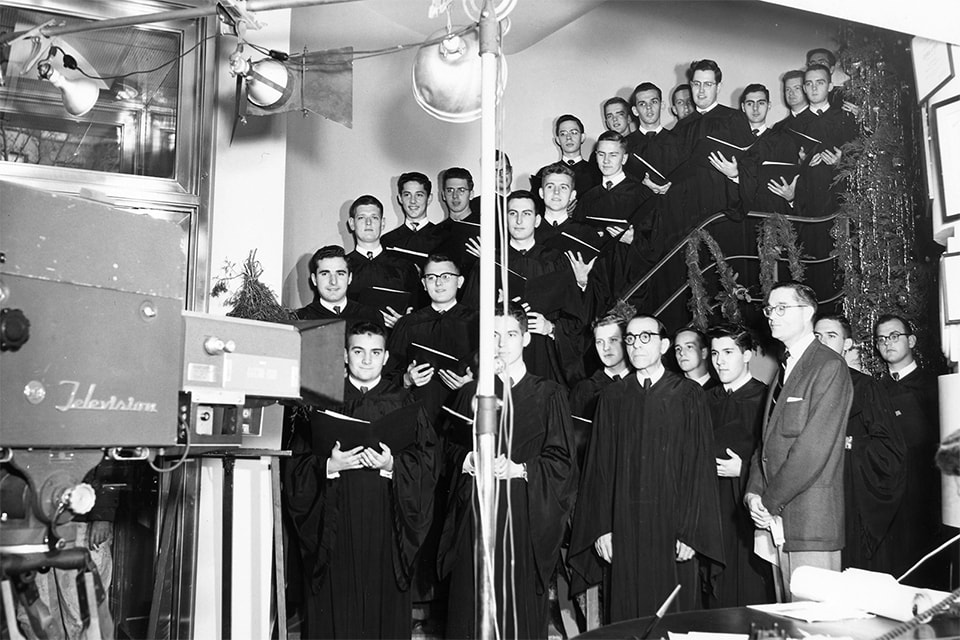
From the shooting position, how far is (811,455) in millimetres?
4414

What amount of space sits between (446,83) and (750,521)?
3173 millimetres

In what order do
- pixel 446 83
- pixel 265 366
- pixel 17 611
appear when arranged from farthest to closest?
pixel 446 83 < pixel 265 366 < pixel 17 611

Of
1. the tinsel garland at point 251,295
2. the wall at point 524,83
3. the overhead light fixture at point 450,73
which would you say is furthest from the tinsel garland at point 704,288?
the overhead light fixture at point 450,73

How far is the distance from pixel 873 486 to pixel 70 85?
179 inches

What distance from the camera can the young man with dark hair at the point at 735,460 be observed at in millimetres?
5078

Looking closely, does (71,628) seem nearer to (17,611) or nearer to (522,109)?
(17,611)

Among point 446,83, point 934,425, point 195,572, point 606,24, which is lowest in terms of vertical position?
point 195,572

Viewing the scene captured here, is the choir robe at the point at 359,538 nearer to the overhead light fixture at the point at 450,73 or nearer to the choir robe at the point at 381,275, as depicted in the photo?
the choir robe at the point at 381,275

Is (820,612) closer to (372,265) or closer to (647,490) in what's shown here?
(647,490)

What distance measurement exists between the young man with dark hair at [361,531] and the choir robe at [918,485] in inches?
108

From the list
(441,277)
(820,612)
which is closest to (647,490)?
(441,277)

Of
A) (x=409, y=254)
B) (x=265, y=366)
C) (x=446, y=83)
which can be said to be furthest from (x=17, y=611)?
(x=409, y=254)

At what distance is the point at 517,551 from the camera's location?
4.78 metres

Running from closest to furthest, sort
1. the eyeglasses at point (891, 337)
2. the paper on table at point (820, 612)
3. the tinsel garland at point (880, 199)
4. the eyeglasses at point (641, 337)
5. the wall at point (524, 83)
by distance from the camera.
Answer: the paper on table at point (820, 612), the eyeglasses at point (641, 337), the eyeglasses at point (891, 337), the tinsel garland at point (880, 199), the wall at point (524, 83)
